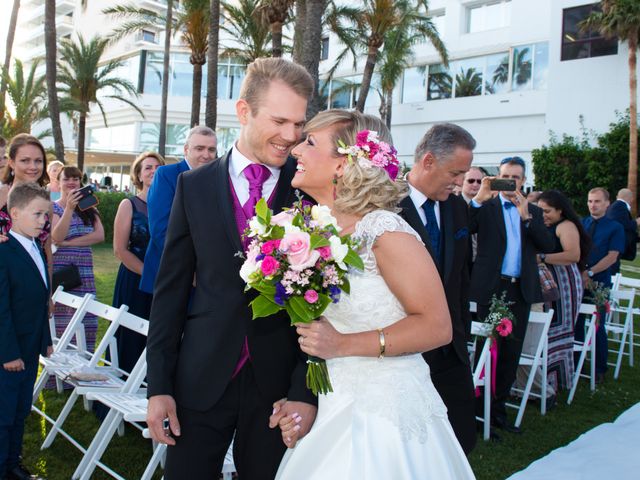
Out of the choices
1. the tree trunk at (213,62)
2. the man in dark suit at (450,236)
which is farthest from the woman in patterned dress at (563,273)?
the tree trunk at (213,62)

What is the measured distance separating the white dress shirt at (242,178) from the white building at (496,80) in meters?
25.3

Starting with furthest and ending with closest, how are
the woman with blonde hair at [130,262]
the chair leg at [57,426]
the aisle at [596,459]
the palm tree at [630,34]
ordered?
1. the palm tree at [630,34]
2. the woman with blonde hair at [130,262]
3. the chair leg at [57,426]
4. the aisle at [596,459]

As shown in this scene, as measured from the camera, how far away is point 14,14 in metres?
27.1

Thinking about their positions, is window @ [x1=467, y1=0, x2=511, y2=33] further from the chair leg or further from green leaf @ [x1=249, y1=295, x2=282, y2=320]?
green leaf @ [x1=249, y1=295, x2=282, y2=320]

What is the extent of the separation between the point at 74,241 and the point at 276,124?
4.62m

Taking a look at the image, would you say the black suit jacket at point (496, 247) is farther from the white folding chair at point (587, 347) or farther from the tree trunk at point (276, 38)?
the tree trunk at point (276, 38)

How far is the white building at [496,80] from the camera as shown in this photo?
30.5 m

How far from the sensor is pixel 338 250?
7.34 feet

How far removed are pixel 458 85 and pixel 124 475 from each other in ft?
112

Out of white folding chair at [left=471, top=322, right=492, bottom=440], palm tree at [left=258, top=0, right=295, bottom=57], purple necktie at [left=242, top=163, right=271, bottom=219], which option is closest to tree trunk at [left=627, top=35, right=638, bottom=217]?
palm tree at [left=258, top=0, right=295, bottom=57]

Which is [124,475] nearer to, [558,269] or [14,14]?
[558,269]

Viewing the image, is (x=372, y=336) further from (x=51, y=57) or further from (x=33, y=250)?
(x=51, y=57)

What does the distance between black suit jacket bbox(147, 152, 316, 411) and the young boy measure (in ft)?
6.98

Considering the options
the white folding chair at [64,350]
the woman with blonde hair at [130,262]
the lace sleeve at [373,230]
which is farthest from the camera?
the woman with blonde hair at [130,262]
